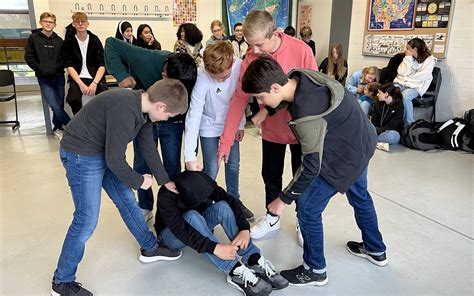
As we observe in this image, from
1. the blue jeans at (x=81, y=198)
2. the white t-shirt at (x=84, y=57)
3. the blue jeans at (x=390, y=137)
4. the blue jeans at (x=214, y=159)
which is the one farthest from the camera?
the white t-shirt at (x=84, y=57)

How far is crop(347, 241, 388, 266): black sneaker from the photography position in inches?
83.4

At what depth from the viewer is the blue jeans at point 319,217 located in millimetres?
1779

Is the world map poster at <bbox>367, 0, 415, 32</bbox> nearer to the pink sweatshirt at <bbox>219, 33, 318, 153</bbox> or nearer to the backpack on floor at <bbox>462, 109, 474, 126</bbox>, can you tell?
the backpack on floor at <bbox>462, 109, 474, 126</bbox>

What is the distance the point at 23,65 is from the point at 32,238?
586cm

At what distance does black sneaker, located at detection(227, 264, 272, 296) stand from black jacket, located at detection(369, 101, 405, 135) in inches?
123

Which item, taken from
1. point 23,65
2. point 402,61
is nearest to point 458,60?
point 402,61

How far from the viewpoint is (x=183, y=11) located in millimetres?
6984

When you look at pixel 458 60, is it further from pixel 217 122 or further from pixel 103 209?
pixel 103 209

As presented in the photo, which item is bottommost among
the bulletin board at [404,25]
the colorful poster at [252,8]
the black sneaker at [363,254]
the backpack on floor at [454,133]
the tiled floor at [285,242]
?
the tiled floor at [285,242]

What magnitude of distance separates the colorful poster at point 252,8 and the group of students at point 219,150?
17.5ft

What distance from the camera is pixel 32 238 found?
7.85 feet

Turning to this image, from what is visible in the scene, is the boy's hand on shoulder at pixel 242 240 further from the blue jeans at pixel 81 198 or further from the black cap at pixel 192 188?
the blue jeans at pixel 81 198

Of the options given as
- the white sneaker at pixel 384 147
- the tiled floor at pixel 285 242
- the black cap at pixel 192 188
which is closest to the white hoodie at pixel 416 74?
the white sneaker at pixel 384 147

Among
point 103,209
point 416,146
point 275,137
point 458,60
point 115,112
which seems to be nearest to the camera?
point 115,112
